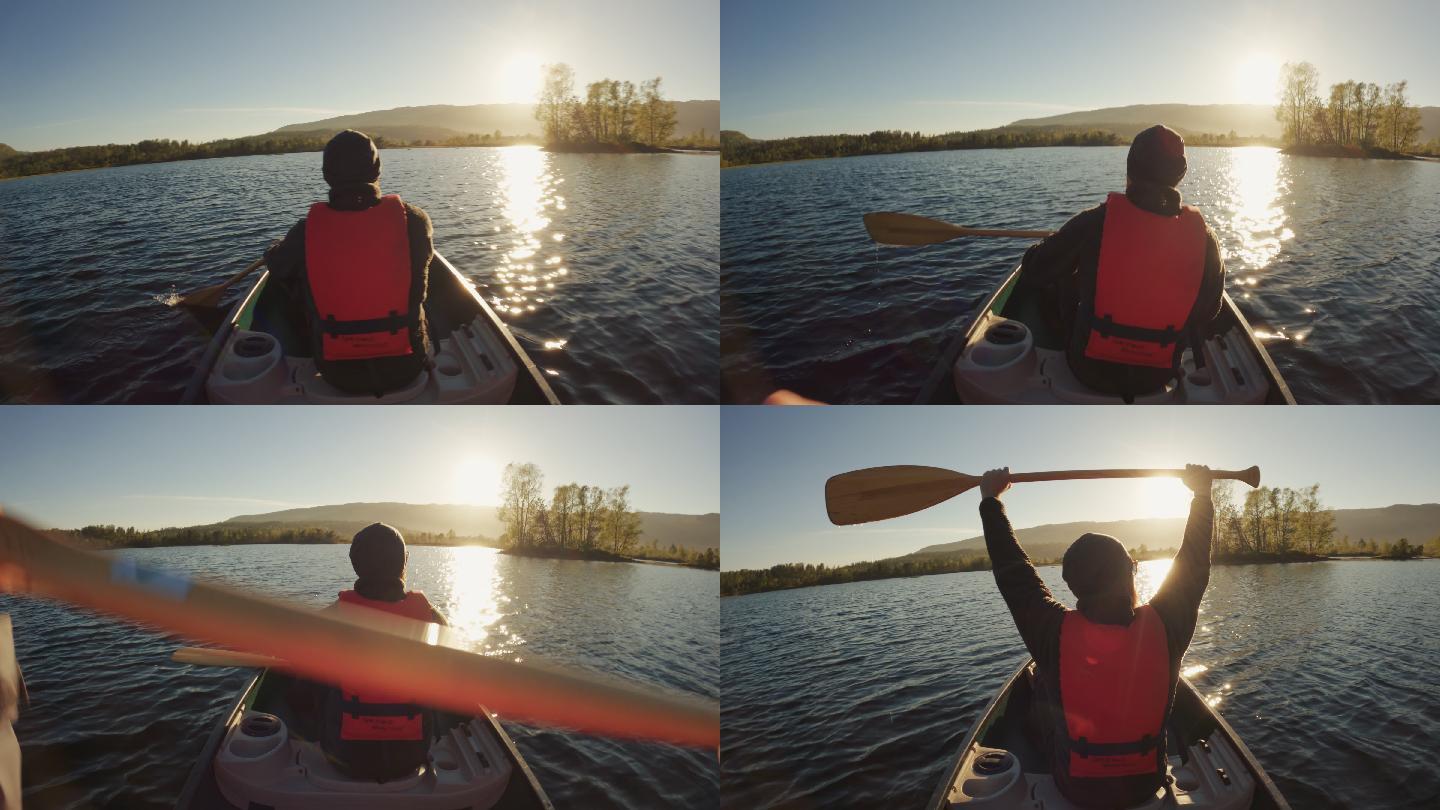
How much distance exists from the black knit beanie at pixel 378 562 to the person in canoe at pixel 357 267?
5.75 ft

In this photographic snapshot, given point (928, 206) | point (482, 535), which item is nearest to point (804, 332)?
point (928, 206)

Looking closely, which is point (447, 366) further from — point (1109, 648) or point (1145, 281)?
point (1145, 281)

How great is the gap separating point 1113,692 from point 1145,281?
9.18 ft

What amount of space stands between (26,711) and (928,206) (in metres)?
24.2

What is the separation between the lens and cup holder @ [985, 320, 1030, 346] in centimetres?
654

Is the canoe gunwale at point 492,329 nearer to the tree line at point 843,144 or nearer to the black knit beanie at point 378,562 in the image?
the black knit beanie at point 378,562

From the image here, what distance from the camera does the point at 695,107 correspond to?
174125 mm

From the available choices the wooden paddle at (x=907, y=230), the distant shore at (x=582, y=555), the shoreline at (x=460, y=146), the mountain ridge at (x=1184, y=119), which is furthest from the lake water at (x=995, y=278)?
the mountain ridge at (x=1184, y=119)

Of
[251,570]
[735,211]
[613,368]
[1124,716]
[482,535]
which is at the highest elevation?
[735,211]

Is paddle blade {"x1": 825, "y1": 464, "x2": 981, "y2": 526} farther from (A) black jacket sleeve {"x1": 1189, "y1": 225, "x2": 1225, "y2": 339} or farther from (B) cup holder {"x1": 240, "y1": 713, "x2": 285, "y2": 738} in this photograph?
(B) cup holder {"x1": 240, "y1": 713, "x2": 285, "y2": 738}

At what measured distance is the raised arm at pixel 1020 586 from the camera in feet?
13.1

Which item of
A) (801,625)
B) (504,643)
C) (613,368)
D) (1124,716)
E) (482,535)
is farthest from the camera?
(482,535)

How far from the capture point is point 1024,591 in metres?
4.07

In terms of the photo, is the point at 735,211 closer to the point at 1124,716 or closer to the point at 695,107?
the point at 1124,716
